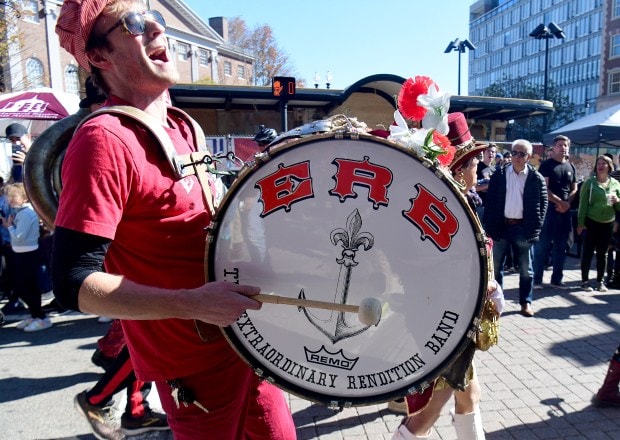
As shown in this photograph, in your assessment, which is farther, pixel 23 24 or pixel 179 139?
pixel 23 24

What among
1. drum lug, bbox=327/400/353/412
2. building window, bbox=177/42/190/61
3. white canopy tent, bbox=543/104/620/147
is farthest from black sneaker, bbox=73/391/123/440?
building window, bbox=177/42/190/61

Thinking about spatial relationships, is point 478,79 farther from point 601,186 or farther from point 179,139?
point 179,139

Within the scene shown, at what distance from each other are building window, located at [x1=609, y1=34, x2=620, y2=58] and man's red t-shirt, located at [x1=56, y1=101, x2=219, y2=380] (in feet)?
196

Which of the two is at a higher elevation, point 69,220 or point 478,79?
point 478,79

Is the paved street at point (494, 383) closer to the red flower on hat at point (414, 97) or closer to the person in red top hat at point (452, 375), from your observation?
the person in red top hat at point (452, 375)

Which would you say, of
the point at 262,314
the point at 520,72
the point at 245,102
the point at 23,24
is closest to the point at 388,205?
the point at 262,314

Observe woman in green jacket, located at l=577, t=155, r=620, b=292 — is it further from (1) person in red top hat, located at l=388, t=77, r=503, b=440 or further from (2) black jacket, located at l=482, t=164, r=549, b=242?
(1) person in red top hat, located at l=388, t=77, r=503, b=440

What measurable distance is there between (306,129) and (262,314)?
604mm

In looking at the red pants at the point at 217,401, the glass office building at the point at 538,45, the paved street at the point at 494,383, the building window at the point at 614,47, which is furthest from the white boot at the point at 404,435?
the glass office building at the point at 538,45

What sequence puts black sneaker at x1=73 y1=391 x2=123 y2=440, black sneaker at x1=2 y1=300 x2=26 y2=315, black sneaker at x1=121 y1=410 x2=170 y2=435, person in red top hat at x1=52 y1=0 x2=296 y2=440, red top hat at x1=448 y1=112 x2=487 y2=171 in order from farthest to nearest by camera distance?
black sneaker at x1=2 y1=300 x2=26 y2=315 → black sneaker at x1=121 y1=410 x2=170 y2=435 → black sneaker at x1=73 y1=391 x2=123 y2=440 → red top hat at x1=448 y1=112 x2=487 y2=171 → person in red top hat at x1=52 y1=0 x2=296 y2=440

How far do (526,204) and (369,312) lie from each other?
15.6ft

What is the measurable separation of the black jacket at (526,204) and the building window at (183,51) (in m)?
43.5

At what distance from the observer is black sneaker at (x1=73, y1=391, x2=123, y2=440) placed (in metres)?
2.90

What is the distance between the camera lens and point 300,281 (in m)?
1.49
